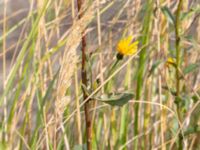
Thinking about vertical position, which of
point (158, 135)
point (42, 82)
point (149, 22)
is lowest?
point (158, 135)

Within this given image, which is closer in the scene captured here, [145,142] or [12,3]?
[145,142]

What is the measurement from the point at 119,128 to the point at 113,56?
0.53 feet

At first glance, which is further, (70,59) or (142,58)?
(142,58)

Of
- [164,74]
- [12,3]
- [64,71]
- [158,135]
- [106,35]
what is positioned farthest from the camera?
[12,3]

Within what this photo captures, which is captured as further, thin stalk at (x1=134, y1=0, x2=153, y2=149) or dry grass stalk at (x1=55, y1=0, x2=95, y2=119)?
thin stalk at (x1=134, y1=0, x2=153, y2=149)

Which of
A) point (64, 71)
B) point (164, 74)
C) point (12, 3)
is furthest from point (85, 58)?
point (12, 3)

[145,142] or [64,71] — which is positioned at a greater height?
[64,71]

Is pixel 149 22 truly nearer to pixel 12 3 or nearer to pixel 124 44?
pixel 124 44

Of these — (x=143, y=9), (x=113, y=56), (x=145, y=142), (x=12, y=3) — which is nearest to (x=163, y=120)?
(x=145, y=142)

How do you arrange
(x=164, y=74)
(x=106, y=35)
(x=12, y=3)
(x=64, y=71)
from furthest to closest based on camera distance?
(x=12, y=3), (x=106, y=35), (x=164, y=74), (x=64, y=71)

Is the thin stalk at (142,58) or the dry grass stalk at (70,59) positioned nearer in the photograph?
the dry grass stalk at (70,59)

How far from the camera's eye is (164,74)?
4.28ft

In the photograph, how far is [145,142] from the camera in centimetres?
136

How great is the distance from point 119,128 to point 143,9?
296mm
